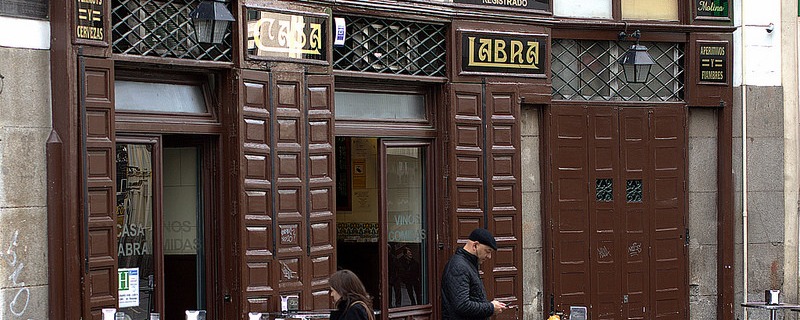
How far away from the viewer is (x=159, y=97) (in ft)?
35.5

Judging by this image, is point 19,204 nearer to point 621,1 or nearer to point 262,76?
point 262,76

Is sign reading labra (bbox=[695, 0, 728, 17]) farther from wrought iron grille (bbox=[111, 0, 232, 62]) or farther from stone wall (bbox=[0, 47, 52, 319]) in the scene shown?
stone wall (bbox=[0, 47, 52, 319])

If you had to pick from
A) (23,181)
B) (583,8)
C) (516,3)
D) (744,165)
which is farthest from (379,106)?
(744,165)

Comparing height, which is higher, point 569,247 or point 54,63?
point 54,63

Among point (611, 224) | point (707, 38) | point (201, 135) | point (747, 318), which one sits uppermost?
point (707, 38)

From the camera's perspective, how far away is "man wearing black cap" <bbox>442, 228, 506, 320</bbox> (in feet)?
32.8

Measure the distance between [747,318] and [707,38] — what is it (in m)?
3.18

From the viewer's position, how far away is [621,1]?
14.3 meters

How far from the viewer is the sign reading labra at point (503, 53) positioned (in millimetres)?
13109

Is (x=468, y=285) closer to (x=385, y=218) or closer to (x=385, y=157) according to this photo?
(x=385, y=218)

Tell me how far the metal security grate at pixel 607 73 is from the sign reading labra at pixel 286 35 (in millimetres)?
3274

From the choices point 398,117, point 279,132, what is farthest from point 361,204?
point 279,132

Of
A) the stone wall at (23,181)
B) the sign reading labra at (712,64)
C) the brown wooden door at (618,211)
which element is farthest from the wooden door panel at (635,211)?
the stone wall at (23,181)

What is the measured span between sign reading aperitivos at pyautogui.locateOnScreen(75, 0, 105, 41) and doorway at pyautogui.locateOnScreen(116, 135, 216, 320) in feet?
3.37
